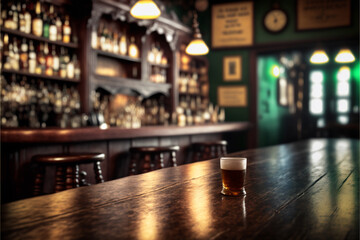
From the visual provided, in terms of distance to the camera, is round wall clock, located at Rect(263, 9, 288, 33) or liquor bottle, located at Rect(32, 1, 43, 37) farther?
round wall clock, located at Rect(263, 9, 288, 33)

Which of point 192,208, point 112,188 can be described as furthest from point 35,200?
point 192,208

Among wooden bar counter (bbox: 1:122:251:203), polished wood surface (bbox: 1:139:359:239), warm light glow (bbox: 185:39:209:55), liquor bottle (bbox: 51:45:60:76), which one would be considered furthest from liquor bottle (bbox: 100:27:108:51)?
polished wood surface (bbox: 1:139:359:239)

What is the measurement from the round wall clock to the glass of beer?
5.94 m

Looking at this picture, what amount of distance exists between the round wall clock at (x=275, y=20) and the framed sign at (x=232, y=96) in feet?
3.91

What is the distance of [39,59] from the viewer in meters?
4.11

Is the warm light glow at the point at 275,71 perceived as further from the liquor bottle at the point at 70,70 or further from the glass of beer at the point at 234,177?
the glass of beer at the point at 234,177

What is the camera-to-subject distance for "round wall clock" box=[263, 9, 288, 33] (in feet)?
21.5

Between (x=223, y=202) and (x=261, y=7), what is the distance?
631cm

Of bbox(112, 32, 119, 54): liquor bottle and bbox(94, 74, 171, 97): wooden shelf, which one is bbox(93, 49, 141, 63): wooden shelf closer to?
bbox(112, 32, 119, 54): liquor bottle

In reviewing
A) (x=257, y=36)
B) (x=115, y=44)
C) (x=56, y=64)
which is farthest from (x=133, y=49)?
(x=257, y=36)

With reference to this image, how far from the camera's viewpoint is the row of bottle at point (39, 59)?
375 centimetres

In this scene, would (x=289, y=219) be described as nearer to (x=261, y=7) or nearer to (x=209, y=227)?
(x=209, y=227)

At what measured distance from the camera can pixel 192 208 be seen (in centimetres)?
97

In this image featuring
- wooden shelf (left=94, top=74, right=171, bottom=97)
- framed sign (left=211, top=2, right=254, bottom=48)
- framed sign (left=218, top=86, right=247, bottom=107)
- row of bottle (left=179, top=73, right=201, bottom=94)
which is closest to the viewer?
wooden shelf (left=94, top=74, right=171, bottom=97)
